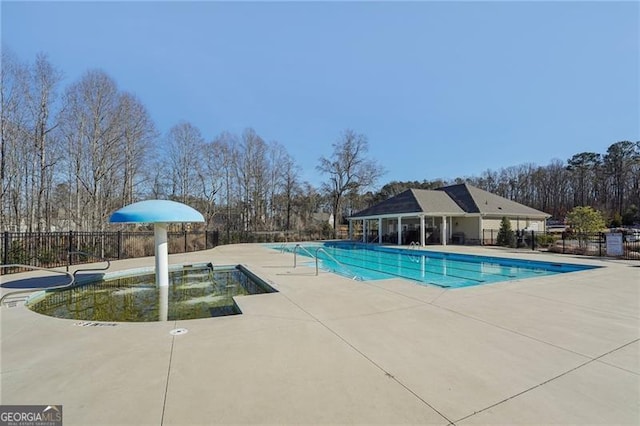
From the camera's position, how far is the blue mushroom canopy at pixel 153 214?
7.44 m

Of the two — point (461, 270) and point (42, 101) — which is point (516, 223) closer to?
point (461, 270)

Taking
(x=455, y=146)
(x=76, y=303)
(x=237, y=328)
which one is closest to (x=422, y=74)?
(x=237, y=328)

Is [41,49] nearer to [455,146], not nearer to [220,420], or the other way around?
[220,420]

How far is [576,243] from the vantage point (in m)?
18.3

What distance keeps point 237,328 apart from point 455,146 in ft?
102

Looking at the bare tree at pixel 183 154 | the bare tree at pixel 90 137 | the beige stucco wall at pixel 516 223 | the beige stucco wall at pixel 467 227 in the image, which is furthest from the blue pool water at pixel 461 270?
the bare tree at pixel 183 154

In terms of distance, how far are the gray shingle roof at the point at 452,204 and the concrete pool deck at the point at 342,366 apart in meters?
17.3

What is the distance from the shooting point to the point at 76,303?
6.73 meters

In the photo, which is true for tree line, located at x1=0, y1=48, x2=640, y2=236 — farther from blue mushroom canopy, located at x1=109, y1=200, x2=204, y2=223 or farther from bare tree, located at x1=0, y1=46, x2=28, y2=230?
blue mushroom canopy, located at x1=109, y1=200, x2=204, y2=223

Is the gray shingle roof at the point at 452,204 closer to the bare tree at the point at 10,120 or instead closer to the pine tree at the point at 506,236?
the pine tree at the point at 506,236

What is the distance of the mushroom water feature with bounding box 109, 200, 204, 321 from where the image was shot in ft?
24.4

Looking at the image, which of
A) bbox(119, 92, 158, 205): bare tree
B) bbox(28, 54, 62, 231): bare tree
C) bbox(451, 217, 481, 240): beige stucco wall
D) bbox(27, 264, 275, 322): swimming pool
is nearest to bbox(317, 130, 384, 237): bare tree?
bbox(451, 217, 481, 240): beige stucco wall

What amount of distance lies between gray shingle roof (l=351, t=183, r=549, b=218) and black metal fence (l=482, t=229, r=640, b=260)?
2.04 metres

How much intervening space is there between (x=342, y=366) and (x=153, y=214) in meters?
6.44
